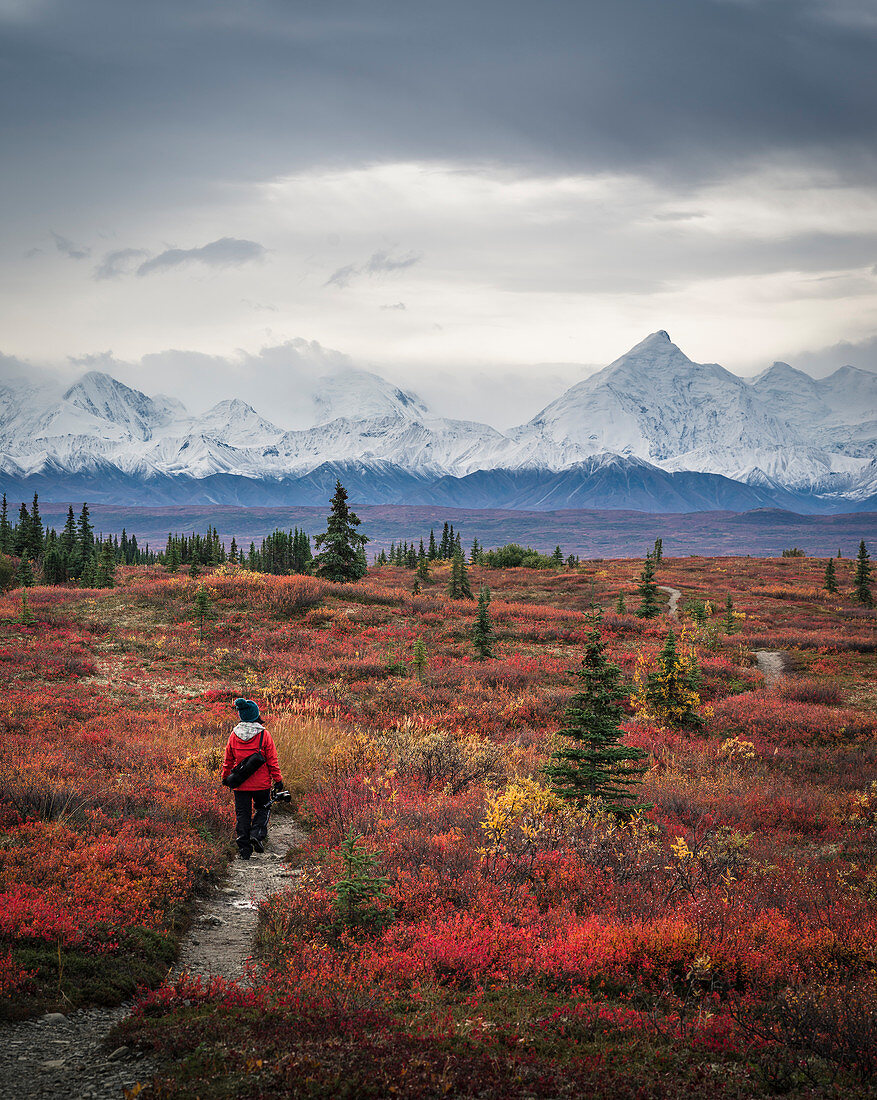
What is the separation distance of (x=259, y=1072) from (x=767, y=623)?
40145mm

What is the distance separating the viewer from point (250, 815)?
978 cm

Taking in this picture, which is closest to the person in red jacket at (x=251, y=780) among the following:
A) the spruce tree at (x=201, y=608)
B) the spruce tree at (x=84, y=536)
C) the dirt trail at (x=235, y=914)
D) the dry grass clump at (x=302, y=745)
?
the dirt trail at (x=235, y=914)

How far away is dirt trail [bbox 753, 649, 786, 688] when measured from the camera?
24797mm

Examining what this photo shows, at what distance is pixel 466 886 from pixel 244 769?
400 centimetres

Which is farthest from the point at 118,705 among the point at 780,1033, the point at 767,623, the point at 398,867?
the point at 767,623

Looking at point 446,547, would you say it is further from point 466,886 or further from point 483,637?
point 466,886

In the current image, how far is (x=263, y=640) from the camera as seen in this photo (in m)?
26.8

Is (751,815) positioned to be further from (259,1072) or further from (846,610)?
(846,610)

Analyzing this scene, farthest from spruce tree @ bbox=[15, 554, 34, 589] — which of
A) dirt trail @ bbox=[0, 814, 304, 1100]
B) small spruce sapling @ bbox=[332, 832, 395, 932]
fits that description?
small spruce sapling @ bbox=[332, 832, 395, 932]

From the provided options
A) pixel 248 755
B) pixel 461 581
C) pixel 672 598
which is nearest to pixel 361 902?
pixel 248 755

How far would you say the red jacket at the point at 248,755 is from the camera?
9.60 meters

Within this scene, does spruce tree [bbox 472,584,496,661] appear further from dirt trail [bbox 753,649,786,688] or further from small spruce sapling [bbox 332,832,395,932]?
small spruce sapling [bbox 332,832,395,932]

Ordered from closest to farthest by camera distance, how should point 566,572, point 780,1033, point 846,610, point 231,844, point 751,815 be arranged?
point 780,1033 → point 231,844 → point 751,815 → point 846,610 → point 566,572

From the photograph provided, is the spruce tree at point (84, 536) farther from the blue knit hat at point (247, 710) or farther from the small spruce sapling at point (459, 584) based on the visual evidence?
the blue knit hat at point (247, 710)
